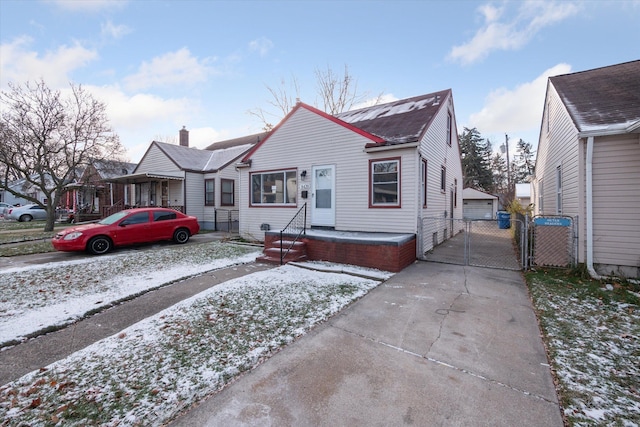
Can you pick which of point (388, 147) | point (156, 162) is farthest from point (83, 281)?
point (156, 162)

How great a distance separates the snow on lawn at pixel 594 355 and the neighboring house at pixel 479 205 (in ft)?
76.2

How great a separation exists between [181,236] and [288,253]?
6447 millimetres

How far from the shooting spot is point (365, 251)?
7.34 meters

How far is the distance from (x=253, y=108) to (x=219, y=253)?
20.8 m

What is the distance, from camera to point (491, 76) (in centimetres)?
1238

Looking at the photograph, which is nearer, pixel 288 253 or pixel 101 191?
pixel 288 253

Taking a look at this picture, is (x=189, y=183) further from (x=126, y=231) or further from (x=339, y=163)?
(x=339, y=163)

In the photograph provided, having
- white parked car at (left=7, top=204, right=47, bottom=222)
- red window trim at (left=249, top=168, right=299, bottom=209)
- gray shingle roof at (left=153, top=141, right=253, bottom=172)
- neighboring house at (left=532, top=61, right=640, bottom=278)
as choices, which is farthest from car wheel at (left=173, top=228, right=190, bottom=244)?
white parked car at (left=7, top=204, right=47, bottom=222)

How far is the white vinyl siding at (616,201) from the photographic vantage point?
6117 millimetres

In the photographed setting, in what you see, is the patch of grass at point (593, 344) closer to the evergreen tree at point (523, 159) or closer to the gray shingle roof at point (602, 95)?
the gray shingle roof at point (602, 95)

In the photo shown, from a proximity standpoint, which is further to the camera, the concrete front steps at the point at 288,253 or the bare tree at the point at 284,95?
the bare tree at the point at 284,95

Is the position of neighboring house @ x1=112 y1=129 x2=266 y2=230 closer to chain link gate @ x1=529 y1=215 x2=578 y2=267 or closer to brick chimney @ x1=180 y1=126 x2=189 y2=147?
brick chimney @ x1=180 y1=126 x2=189 y2=147

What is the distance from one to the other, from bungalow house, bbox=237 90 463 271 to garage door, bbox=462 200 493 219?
54.3 ft

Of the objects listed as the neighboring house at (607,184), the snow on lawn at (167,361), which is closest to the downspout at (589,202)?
the neighboring house at (607,184)
